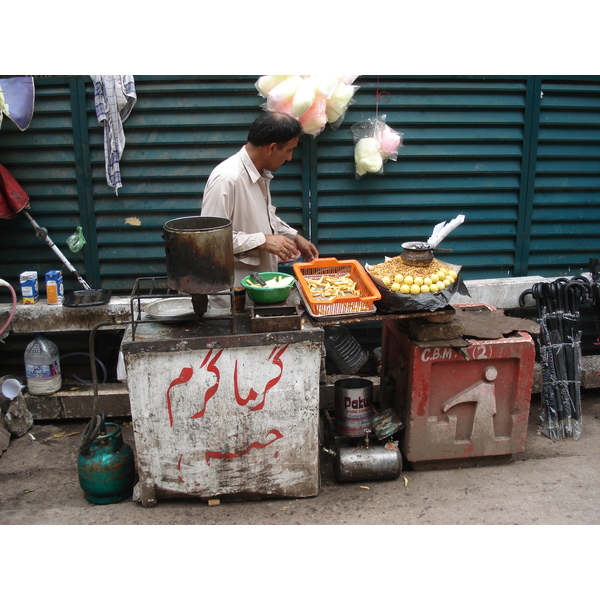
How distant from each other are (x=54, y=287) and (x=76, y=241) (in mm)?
461

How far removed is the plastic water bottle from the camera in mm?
5219

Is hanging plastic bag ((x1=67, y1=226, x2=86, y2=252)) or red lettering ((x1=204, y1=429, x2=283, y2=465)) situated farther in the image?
hanging plastic bag ((x1=67, y1=226, x2=86, y2=252))

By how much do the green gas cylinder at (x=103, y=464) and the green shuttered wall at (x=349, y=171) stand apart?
71.8 inches

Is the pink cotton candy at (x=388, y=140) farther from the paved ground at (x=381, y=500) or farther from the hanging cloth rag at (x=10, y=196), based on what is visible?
the hanging cloth rag at (x=10, y=196)

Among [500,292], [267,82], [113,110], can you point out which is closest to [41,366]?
[113,110]

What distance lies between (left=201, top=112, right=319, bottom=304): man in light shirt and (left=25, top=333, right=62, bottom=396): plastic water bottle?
1842 millimetres

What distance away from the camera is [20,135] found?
5250 millimetres

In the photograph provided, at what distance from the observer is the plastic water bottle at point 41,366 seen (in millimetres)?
5219

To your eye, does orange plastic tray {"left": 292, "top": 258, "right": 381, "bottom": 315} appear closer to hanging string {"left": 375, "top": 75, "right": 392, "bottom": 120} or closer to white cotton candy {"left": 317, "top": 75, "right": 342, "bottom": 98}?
white cotton candy {"left": 317, "top": 75, "right": 342, "bottom": 98}

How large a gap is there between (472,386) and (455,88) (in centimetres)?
269

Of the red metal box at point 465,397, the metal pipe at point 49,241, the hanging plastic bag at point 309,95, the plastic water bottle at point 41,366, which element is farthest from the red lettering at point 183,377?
the hanging plastic bag at point 309,95

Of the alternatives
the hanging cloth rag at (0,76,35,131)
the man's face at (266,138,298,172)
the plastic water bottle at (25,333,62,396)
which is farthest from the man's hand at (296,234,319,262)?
the hanging cloth rag at (0,76,35,131)

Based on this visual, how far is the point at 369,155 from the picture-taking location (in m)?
5.28

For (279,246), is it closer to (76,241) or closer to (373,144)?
(373,144)
